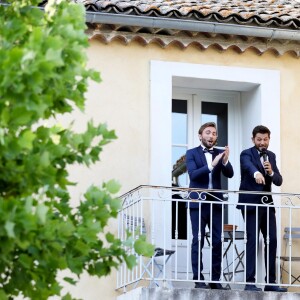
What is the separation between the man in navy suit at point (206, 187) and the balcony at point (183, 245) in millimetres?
73

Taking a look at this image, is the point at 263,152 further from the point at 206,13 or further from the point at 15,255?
the point at 15,255

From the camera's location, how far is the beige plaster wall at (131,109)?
47.3ft

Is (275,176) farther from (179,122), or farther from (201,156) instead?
(179,122)

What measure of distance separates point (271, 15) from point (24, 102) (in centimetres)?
696

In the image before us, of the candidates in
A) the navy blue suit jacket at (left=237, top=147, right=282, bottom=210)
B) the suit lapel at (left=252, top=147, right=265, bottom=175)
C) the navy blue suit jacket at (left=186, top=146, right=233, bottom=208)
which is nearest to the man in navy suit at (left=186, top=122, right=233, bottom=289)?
the navy blue suit jacket at (left=186, top=146, right=233, bottom=208)

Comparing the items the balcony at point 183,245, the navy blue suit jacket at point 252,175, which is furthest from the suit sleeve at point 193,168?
the navy blue suit jacket at point 252,175

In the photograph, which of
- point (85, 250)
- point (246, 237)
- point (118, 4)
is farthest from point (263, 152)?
point (85, 250)

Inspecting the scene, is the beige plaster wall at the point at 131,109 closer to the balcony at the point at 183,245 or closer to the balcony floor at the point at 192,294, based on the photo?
the balcony at the point at 183,245

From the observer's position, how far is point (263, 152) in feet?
45.9

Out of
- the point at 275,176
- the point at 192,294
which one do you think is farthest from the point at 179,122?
the point at 192,294

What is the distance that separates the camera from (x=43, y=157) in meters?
8.49

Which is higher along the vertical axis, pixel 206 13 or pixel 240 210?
pixel 206 13

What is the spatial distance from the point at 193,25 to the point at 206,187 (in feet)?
6.17

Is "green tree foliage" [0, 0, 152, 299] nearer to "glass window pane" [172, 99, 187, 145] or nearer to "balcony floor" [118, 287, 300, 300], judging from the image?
"balcony floor" [118, 287, 300, 300]
